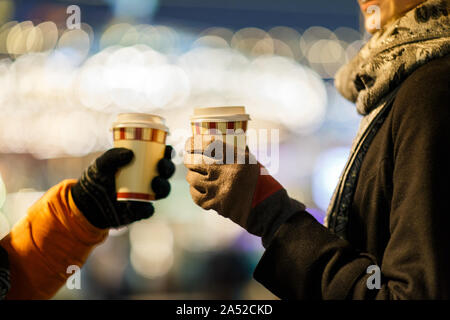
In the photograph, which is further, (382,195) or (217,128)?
(217,128)

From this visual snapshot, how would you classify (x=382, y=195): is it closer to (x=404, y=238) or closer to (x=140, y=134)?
(x=404, y=238)

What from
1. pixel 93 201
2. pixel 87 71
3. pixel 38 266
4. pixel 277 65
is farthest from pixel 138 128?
pixel 277 65

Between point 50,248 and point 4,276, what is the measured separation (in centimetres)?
17

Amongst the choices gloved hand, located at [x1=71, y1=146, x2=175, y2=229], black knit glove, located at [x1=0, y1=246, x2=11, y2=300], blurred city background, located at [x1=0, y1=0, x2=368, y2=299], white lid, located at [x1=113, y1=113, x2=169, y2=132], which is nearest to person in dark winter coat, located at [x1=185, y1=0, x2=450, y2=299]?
white lid, located at [x1=113, y1=113, x2=169, y2=132]

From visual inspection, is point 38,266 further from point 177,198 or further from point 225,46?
point 225,46

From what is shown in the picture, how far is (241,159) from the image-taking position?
112cm

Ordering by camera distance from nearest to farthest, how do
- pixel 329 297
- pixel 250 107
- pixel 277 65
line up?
1. pixel 329 297
2. pixel 250 107
3. pixel 277 65

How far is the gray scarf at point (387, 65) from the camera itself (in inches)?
41.3

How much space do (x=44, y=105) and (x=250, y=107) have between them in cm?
852

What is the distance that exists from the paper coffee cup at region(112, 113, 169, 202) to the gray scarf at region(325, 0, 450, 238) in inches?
21.4

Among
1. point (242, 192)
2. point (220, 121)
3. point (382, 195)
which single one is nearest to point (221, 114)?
point (220, 121)

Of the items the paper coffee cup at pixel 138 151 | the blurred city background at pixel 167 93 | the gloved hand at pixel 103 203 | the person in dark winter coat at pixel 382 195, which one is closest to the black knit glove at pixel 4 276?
the gloved hand at pixel 103 203

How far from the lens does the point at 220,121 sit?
123 cm

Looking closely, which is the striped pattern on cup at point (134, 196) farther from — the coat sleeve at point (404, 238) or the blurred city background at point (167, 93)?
the blurred city background at point (167, 93)
